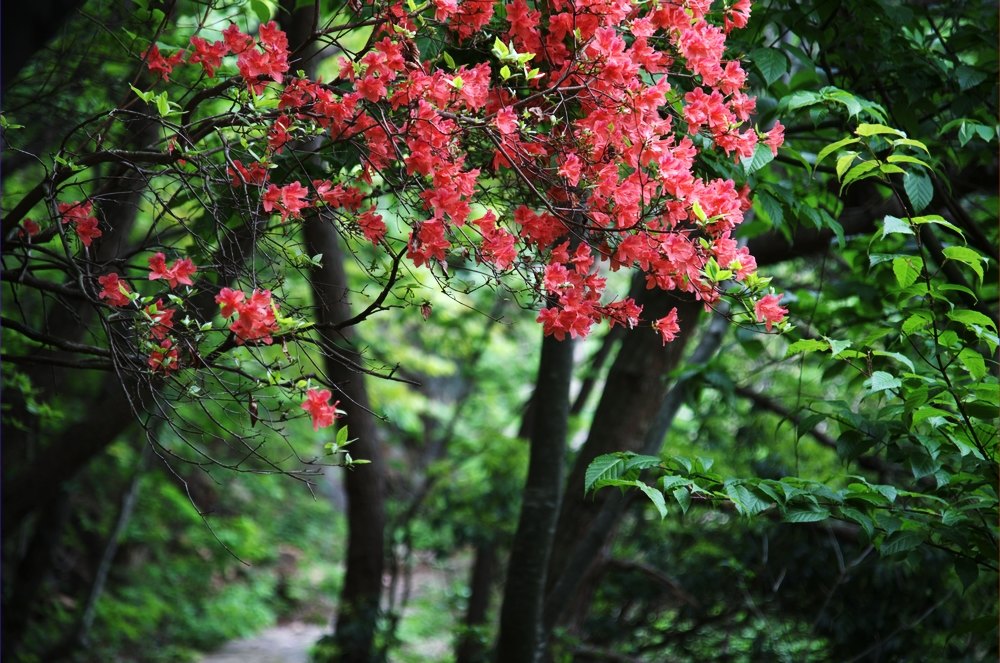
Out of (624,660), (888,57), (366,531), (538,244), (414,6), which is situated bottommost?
(624,660)

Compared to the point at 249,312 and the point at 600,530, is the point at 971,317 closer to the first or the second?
the point at 249,312

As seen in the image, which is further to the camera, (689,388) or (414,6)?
(689,388)

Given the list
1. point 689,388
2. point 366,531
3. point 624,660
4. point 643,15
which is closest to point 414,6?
point 643,15

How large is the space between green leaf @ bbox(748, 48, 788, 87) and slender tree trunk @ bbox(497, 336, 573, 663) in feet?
4.19

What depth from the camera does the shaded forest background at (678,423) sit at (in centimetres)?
221

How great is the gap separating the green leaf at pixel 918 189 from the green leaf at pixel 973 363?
37 centimetres

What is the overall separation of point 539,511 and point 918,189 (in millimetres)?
1753

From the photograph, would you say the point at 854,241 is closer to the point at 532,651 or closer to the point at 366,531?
the point at 532,651

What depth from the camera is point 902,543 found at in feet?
6.81

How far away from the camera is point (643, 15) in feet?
7.23

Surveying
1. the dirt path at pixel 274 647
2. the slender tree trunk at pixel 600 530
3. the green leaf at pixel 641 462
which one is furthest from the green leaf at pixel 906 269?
the dirt path at pixel 274 647

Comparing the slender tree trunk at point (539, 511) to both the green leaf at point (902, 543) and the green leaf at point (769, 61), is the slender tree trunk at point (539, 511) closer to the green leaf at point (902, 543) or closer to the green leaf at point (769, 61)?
the green leaf at point (769, 61)

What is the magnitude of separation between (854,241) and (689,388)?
2.65 ft

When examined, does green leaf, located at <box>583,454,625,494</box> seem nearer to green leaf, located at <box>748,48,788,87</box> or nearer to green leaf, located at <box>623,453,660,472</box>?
green leaf, located at <box>623,453,660,472</box>
